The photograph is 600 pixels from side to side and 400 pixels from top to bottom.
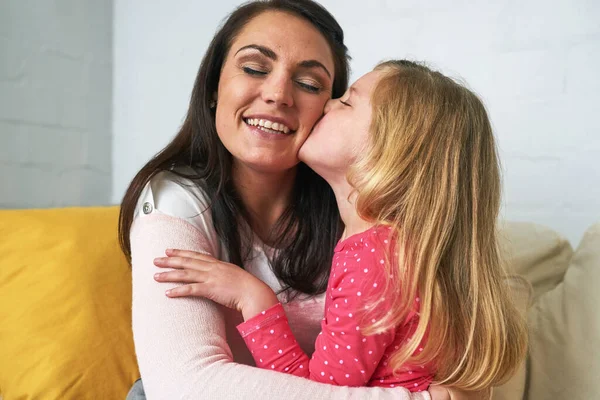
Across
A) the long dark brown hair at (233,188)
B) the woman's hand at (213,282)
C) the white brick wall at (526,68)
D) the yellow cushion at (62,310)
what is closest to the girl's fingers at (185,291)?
the woman's hand at (213,282)

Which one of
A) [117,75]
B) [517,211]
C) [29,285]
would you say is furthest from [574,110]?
[117,75]

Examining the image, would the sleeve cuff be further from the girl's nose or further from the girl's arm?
the girl's nose

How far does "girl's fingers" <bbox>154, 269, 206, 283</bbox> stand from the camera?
0.98m

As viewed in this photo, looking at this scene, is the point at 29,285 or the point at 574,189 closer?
the point at 29,285

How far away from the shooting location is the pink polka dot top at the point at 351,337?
3.17ft

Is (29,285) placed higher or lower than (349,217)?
lower

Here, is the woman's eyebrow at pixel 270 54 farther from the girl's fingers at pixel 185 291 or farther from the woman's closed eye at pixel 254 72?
the girl's fingers at pixel 185 291

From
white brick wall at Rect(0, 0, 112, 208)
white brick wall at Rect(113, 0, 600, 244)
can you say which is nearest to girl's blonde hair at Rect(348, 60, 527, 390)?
white brick wall at Rect(113, 0, 600, 244)

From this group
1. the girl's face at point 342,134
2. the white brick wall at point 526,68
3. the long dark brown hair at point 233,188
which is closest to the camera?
the girl's face at point 342,134

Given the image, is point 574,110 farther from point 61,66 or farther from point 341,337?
point 61,66

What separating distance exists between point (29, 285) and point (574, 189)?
1342 mm

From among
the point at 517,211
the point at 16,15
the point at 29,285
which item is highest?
the point at 16,15

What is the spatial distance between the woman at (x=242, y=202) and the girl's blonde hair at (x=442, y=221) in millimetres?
141

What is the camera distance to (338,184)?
3.81ft
